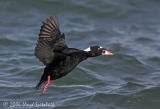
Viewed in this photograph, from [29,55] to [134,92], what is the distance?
3.42 meters

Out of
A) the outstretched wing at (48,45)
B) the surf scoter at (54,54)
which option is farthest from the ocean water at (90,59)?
the outstretched wing at (48,45)

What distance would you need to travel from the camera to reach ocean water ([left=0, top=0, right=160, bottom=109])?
332 inches

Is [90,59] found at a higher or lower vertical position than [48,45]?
lower

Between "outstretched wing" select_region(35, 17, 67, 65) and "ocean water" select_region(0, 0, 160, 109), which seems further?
"ocean water" select_region(0, 0, 160, 109)

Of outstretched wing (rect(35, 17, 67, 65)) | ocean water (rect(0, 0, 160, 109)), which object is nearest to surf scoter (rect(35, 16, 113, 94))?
outstretched wing (rect(35, 17, 67, 65))

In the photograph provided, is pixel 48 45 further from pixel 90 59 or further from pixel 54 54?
pixel 90 59

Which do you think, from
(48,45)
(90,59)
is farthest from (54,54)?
(90,59)

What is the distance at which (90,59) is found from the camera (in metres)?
11.0

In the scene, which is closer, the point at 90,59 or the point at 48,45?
the point at 48,45

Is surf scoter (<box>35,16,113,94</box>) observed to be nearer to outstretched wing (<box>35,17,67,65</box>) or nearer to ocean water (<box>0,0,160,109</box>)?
outstretched wing (<box>35,17,67,65</box>)

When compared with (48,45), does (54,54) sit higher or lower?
lower

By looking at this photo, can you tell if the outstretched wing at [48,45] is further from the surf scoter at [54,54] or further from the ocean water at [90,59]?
the ocean water at [90,59]

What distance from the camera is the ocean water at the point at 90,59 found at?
8.43 meters

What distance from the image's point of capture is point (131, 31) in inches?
510
